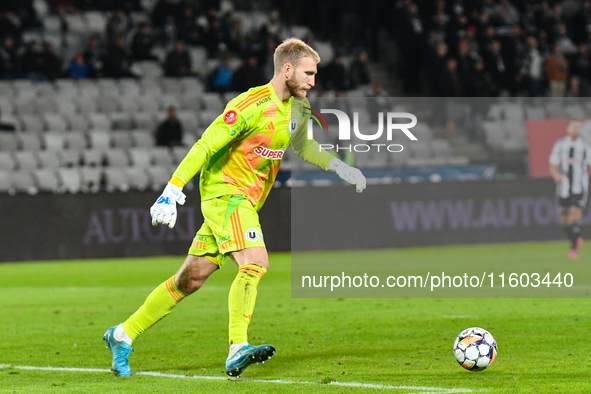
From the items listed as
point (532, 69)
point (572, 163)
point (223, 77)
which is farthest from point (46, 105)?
point (532, 69)

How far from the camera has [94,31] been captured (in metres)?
22.5

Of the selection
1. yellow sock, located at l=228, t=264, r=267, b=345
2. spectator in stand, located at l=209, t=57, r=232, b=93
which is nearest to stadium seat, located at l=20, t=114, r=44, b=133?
spectator in stand, located at l=209, t=57, r=232, b=93

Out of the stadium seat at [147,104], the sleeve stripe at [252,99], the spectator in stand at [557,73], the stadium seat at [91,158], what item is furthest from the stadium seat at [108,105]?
the sleeve stripe at [252,99]

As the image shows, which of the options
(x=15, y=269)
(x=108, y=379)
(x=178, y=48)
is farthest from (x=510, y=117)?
(x=108, y=379)

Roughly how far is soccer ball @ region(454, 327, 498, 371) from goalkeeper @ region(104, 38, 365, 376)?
1.30 metres

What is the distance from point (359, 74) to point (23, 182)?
29.2 ft

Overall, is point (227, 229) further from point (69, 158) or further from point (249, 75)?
point (249, 75)

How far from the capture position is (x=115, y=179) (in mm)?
18953

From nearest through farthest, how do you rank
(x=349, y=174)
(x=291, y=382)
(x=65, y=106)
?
(x=291, y=382)
(x=349, y=174)
(x=65, y=106)

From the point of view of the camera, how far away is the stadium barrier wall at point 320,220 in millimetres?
16984

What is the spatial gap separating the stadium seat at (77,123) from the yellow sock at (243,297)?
14536mm

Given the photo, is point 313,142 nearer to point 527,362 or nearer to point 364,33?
point 527,362

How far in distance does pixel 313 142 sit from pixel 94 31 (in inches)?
658

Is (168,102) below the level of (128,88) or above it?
below
